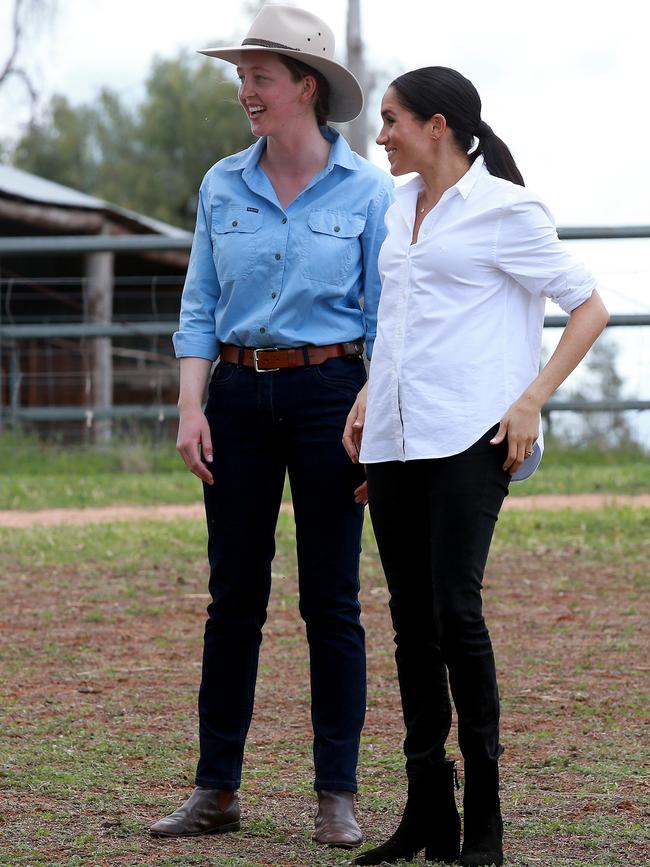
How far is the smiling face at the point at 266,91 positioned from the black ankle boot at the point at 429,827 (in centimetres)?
151

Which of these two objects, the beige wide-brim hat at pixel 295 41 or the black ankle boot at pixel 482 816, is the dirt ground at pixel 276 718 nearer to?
the black ankle boot at pixel 482 816

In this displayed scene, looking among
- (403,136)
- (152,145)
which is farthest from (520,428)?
(152,145)

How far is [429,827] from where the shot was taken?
9.73 ft

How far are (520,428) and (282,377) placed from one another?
68cm

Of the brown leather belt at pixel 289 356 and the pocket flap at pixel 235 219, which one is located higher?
the pocket flap at pixel 235 219

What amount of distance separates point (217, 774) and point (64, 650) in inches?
85.3

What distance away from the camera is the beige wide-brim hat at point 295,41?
321 centimetres

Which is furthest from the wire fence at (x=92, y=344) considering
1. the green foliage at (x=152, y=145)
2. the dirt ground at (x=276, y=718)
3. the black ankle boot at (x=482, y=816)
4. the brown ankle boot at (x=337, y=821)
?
the green foliage at (x=152, y=145)

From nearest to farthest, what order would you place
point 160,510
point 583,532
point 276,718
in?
point 276,718
point 583,532
point 160,510

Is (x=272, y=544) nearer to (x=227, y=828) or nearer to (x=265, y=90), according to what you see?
(x=227, y=828)

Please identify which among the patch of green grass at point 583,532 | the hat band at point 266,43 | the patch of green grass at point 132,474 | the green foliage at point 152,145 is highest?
the green foliage at point 152,145

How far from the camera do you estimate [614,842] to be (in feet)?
10.2

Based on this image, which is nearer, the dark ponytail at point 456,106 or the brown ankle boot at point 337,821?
the dark ponytail at point 456,106

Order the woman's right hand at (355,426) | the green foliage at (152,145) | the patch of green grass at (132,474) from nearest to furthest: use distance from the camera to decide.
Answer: the woman's right hand at (355,426), the patch of green grass at (132,474), the green foliage at (152,145)
